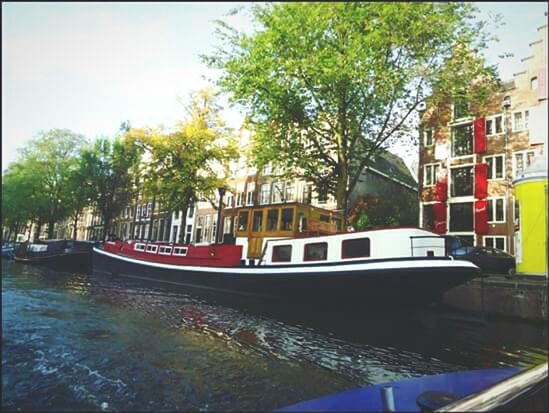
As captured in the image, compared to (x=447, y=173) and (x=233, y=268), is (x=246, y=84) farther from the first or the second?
(x=447, y=173)

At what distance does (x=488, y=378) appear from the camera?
1.46 meters

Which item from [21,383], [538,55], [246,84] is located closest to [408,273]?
[246,84]

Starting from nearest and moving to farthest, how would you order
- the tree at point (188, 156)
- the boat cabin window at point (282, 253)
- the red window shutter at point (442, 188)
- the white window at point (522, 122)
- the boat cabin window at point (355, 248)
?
the white window at point (522, 122)
the tree at point (188, 156)
the boat cabin window at point (355, 248)
the boat cabin window at point (282, 253)
the red window shutter at point (442, 188)

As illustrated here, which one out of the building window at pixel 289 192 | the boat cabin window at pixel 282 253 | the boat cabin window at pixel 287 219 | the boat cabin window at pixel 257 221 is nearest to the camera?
the boat cabin window at pixel 282 253

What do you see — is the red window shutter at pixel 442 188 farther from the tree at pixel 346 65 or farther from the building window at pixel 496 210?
the tree at pixel 346 65

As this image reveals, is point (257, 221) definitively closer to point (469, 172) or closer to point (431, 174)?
point (469, 172)

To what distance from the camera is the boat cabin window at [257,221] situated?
8.41m

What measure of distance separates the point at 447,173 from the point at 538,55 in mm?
16754

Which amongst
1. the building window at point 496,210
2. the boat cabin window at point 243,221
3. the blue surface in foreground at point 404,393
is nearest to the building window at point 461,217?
the building window at point 496,210

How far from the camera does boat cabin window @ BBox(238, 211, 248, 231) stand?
28.6 ft

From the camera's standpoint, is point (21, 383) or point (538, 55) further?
point (538, 55)

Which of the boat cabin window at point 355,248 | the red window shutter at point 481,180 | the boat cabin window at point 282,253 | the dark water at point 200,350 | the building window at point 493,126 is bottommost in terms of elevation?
the dark water at point 200,350

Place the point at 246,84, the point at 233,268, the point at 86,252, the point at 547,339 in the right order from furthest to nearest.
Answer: the point at 233,268 < the point at 246,84 < the point at 547,339 < the point at 86,252

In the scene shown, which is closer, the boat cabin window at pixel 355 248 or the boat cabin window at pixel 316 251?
the boat cabin window at pixel 355 248
